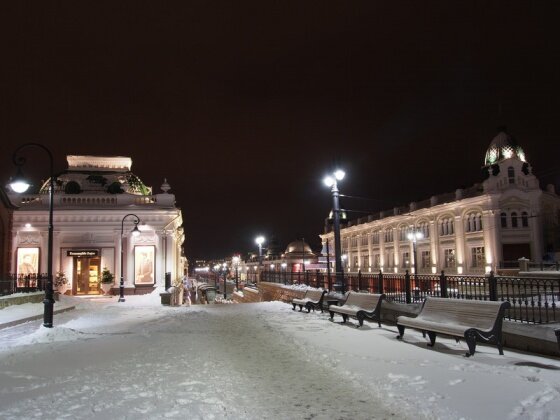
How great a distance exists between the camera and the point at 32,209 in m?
31.5

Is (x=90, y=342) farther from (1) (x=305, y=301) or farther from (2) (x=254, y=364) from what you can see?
(1) (x=305, y=301)

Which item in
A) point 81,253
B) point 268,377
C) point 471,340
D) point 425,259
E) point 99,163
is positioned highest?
point 99,163

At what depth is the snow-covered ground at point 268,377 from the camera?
231 inches

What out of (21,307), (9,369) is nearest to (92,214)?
(21,307)

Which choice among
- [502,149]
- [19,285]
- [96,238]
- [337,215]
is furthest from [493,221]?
[19,285]

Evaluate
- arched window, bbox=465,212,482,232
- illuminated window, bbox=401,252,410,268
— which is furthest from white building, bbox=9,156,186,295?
illuminated window, bbox=401,252,410,268

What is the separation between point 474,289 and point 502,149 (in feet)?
160

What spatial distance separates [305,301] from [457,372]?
35.5 ft

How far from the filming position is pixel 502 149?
56.5 m

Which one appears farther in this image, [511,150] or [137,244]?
[511,150]

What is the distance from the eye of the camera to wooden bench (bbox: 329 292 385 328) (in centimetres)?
1289

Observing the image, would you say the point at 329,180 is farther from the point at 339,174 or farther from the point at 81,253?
the point at 81,253

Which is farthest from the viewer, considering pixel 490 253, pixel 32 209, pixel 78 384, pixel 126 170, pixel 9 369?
pixel 490 253

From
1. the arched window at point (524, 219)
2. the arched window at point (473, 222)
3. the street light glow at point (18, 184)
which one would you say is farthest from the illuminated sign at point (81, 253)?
the arched window at point (524, 219)
